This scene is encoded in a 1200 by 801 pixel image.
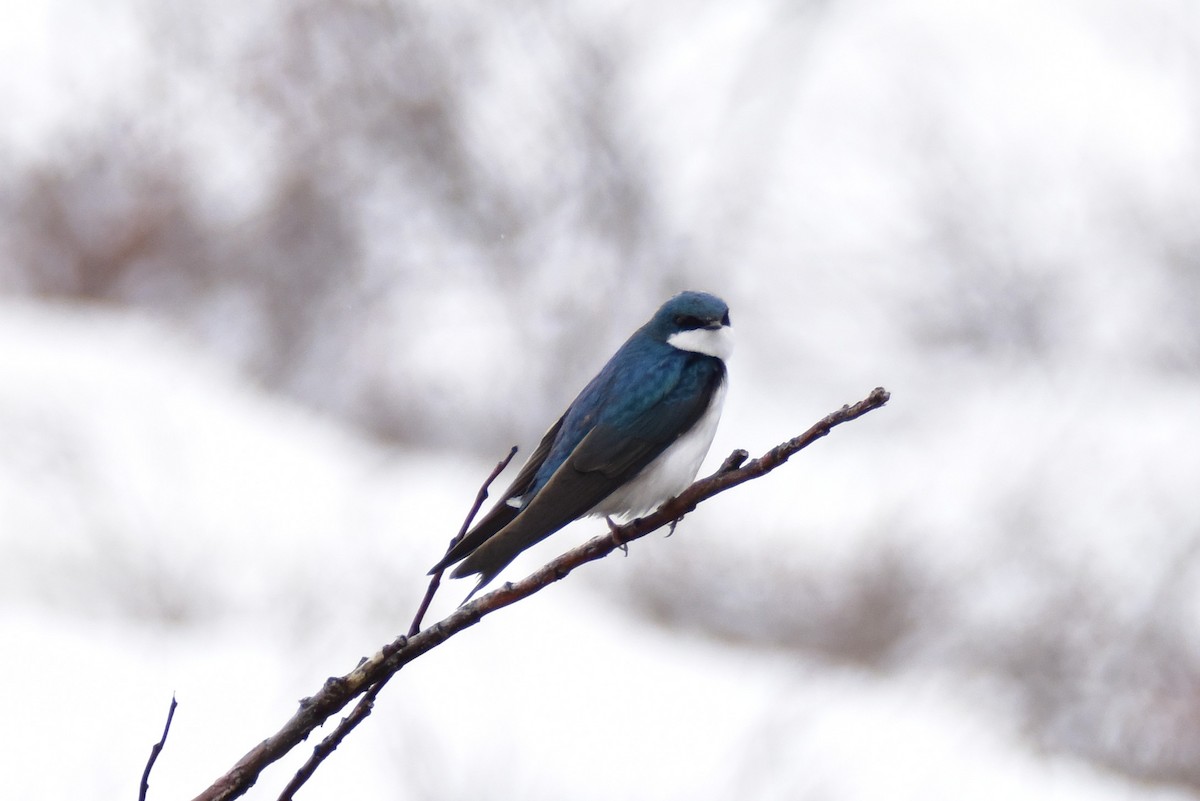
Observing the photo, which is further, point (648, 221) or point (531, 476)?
point (648, 221)

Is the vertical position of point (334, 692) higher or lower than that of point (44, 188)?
lower

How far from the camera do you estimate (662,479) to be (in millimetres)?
3164

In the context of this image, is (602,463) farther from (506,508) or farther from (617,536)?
(617,536)

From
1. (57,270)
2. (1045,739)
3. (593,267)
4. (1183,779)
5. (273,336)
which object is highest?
(57,270)

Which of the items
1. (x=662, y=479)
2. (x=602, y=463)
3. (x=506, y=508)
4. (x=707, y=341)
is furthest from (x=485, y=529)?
(x=707, y=341)

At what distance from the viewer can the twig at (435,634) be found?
4.85 ft

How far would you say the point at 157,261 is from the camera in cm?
761

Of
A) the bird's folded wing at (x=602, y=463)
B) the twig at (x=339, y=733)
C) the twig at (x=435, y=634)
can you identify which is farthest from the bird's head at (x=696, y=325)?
the twig at (x=339, y=733)

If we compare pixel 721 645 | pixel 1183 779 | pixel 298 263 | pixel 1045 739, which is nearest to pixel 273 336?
pixel 298 263

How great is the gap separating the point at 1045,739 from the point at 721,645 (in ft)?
5.74

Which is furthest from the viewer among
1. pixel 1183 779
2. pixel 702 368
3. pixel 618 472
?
pixel 1183 779

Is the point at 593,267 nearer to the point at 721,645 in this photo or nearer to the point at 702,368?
the point at 721,645

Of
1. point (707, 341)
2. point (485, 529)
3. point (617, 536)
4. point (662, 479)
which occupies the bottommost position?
point (617, 536)

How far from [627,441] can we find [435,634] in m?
1.59
